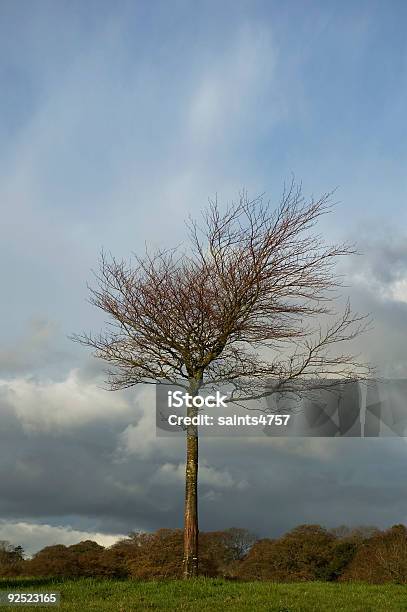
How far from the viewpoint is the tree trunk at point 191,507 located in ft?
58.4

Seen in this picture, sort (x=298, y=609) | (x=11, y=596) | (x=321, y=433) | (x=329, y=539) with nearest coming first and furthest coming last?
(x=298, y=609), (x=11, y=596), (x=321, y=433), (x=329, y=539)

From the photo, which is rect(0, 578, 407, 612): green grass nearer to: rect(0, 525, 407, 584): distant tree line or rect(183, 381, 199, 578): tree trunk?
rect(183, 381, 199, 578): tree trunk

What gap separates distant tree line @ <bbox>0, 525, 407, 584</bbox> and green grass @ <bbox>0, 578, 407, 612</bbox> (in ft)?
81.6

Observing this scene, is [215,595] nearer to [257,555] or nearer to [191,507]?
[191,507]

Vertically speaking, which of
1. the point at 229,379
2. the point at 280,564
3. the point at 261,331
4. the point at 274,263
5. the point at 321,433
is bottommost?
the point at 280,564

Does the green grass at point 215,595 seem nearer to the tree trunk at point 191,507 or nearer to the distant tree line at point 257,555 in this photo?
the tree trunk at point 191,507

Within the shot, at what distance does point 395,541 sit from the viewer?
49.4m

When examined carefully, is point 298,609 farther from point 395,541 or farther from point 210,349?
point 395,541

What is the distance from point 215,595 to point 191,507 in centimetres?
391

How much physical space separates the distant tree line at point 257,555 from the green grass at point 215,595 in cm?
2486

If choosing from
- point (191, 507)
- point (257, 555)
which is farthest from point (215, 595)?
point (257, 555)

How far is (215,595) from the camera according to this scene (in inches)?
565

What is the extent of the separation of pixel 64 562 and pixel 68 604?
111 feet

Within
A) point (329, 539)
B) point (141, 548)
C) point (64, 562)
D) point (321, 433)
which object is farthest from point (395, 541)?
point (321, 433)
